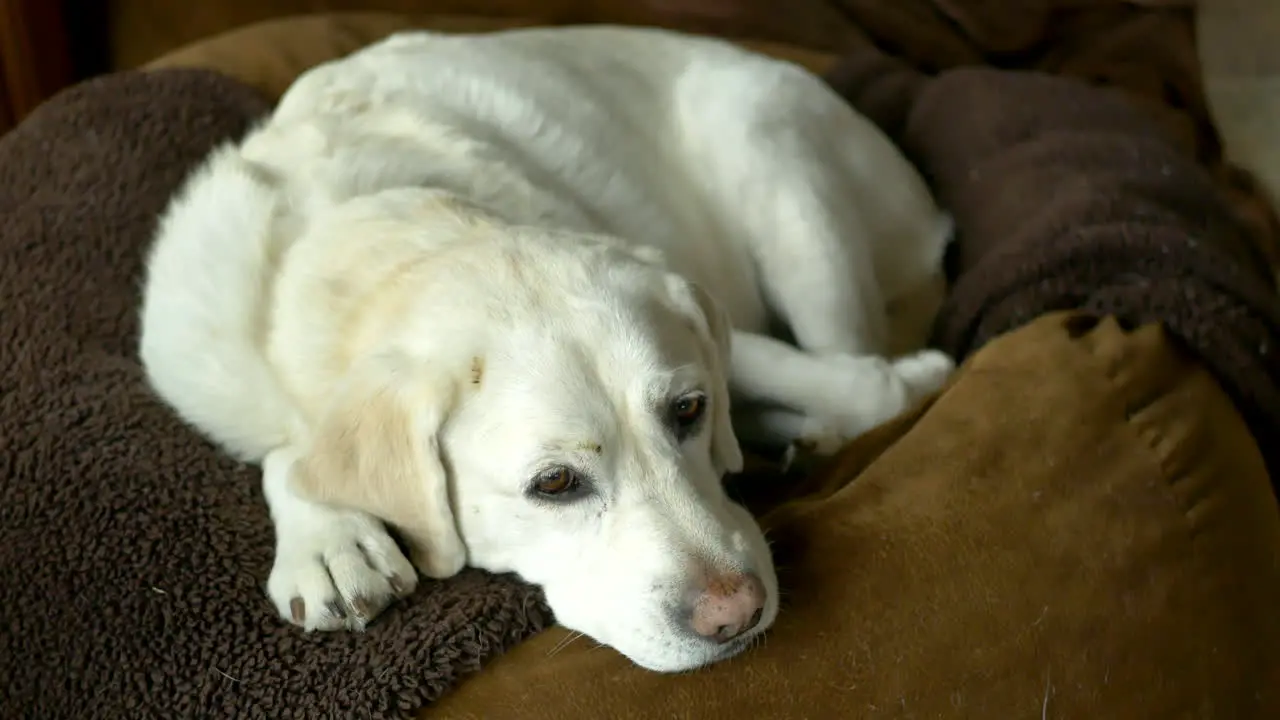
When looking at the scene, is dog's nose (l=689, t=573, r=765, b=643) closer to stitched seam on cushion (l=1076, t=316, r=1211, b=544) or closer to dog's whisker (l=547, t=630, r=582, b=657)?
dog's whisker (l=547, t=630, r=582, b=657)

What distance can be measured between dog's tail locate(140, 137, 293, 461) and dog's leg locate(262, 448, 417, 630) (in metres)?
0.21

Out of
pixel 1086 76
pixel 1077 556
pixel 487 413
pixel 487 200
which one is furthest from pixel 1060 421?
pixel 1086 76

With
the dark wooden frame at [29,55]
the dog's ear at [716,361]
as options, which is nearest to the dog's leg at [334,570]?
the dog's ear at [716,361]

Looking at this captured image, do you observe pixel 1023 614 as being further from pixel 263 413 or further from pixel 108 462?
pixel 108 462

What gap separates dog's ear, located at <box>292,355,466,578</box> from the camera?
132 centimetres

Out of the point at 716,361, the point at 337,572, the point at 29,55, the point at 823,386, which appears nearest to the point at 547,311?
the point at 716,361

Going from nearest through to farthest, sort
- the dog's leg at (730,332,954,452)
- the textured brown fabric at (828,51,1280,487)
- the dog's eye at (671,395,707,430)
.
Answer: the dog's eye at (671,395,707,430) < the textured brown fabric at (828,51,1280,487) < the dog's leg at (730,332,954,452)

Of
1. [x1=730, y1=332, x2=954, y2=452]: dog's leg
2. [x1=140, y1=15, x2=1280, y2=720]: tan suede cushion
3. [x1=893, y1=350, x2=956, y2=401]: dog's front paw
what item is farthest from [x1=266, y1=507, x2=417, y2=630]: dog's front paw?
[x1=893, y1=350, x2=956, y2=401]: dog's front paw

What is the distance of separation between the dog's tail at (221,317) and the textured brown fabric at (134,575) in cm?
5

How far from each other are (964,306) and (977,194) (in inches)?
15.1

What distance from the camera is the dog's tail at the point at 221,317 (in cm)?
160

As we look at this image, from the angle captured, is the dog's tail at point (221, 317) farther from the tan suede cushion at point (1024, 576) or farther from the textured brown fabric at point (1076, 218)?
the textured brown fabric at point (1076, 218)

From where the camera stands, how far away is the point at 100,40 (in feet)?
9.09

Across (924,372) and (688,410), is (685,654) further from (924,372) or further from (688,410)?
(924,372)
